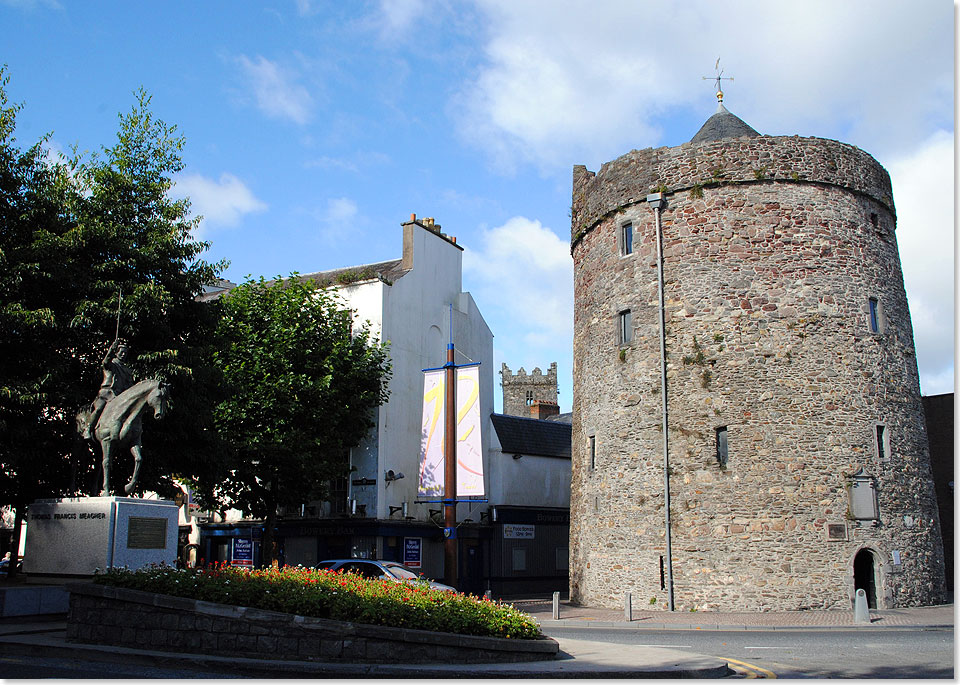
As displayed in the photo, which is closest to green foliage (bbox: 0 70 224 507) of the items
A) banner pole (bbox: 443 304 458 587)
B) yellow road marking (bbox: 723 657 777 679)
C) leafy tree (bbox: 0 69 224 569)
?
leafy tree (bbox: 0 69 224 569)

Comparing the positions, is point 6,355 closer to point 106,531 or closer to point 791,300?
point 106,531

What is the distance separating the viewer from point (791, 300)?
2341 cm

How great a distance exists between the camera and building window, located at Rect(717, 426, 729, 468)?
23031mm

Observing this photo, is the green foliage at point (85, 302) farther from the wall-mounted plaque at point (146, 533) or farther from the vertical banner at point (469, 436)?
the vertical banner at point (469, 436)

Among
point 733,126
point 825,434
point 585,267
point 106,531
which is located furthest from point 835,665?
point 733,126

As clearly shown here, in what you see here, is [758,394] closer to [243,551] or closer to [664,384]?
[664,384]

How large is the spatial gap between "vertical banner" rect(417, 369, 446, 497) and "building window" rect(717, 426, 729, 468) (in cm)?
815

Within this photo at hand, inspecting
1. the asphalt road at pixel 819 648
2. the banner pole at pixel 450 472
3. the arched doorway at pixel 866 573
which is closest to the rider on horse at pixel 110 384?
the banner pole at pixel 450 472

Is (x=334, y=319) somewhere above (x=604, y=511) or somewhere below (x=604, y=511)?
above

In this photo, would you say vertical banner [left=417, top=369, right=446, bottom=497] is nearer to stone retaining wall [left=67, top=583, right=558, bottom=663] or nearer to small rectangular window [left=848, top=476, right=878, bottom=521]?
small rectangular window [left=848, top=476, right=878, bottom=521]

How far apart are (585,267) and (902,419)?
426 inches

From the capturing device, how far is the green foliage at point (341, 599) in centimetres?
1031

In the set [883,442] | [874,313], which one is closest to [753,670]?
[883,442]

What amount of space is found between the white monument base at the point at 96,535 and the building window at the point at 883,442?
18.9 metres
